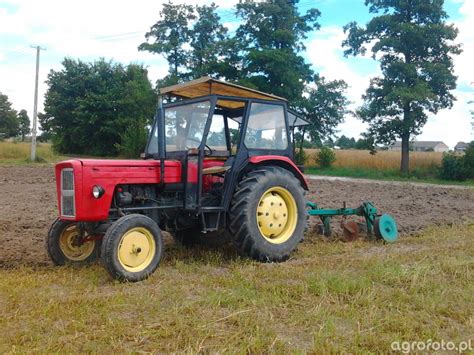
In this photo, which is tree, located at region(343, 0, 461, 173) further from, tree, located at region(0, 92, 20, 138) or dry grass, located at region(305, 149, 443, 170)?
tree, located at region(0, 92, 20, 138)

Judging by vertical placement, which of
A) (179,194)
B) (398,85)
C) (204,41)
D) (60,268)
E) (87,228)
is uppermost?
(204,41)

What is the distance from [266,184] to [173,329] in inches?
110

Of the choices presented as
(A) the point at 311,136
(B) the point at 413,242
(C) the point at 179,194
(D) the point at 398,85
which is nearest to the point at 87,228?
(C) the point at 179,194

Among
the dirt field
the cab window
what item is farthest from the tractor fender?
the dirt field

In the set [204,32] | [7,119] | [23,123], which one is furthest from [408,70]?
[23,123]

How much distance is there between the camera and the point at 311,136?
31891 millimetres

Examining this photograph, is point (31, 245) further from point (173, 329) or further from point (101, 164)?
point (173, 329)

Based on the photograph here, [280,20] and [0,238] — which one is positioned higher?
[280,20]

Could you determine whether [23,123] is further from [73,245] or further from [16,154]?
[73,245]

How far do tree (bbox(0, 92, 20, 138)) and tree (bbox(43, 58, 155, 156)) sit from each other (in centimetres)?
2645

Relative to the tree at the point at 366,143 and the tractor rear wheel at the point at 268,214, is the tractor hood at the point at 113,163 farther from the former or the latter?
the tree at the point at 366,143

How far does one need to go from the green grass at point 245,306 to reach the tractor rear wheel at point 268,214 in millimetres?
278

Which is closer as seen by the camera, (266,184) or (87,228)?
(87,228)

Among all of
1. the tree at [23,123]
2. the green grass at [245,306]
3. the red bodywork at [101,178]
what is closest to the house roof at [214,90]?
the red bodywork at [101,178]
